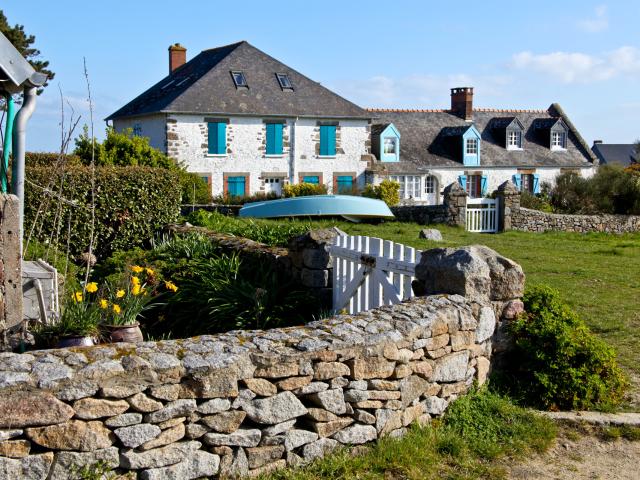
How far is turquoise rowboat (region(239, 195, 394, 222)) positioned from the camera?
16234 mm

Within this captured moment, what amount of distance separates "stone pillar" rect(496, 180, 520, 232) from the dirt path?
15771 millimetres

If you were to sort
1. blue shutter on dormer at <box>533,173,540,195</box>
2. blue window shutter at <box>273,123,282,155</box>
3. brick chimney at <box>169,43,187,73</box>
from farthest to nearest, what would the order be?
blue shutter on dormer at <box>533,173,540,195</box>
brick chimney at <box>169,43,187,73</box>
blue window shutter at <box>273,123,282,155</box>

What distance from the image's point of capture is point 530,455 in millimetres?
5062

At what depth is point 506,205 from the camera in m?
20.8

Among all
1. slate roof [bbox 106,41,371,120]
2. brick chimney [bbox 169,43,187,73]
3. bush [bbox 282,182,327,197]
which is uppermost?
brick chimney [bbox 169,43,187,73]

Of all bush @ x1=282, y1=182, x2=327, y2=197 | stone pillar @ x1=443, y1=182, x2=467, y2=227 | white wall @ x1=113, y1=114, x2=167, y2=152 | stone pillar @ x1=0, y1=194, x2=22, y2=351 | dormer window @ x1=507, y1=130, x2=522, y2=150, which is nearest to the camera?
stone pillar @ x1=0, y1=194, x2=22, y2=351

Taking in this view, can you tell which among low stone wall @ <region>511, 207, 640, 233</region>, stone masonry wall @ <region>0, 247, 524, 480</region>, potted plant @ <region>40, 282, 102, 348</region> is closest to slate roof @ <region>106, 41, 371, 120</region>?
low stone wall @ <region>511, 207, 640, 233</region>

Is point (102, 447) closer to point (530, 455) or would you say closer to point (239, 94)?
point (530, 455)

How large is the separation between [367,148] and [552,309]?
2794 cm

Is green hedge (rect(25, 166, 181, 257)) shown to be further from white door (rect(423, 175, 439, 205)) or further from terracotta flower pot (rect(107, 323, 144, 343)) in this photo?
white door (rect(423, 175, 439, 205))

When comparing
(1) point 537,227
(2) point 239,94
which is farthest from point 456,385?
(2) point 239,94

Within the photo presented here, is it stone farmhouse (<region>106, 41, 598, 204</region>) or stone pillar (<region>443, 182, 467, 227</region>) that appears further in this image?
stone farmhouse (<region>106, 41, 598, 204</region>)

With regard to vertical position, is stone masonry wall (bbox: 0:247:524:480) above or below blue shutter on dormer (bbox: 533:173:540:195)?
below

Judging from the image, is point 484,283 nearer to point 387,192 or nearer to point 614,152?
point 387,192
